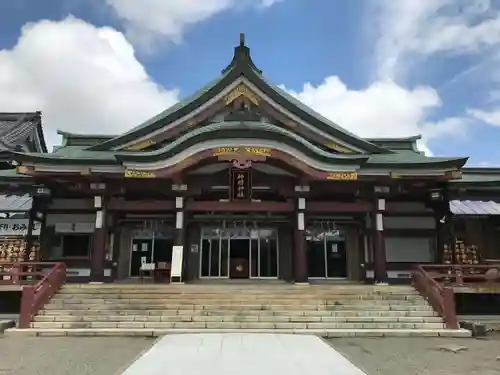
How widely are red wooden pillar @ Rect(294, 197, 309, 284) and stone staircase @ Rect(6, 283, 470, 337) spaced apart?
46.9 inches

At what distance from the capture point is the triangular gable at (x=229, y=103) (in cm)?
1742

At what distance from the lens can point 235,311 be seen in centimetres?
1245

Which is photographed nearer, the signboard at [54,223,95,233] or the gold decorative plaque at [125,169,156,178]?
the gold decorative plaque at [125,169,156,178]

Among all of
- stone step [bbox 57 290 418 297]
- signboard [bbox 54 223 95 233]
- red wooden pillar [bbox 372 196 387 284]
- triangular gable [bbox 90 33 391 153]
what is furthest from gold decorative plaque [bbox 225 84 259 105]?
stone step [bbox 57 290 418 297]

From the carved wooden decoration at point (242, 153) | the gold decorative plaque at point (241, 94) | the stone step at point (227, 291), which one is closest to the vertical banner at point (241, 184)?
the carved wooden decoration at point (242, 153)

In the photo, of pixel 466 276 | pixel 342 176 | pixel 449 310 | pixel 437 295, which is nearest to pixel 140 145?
pixel 342 176

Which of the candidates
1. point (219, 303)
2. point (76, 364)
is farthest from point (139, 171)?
point (76, 364)

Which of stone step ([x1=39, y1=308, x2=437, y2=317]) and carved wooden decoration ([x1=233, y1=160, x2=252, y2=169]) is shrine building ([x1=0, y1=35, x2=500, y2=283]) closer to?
carved wooden decoration ([x1=233, y1=160, x2=252, y2=169])

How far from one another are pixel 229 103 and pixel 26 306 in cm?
1028

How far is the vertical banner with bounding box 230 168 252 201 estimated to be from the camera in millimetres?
16047

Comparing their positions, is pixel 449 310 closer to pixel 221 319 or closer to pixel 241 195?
pixel 221 319

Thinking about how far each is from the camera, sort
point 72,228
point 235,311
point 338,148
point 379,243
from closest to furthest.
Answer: point 235,311 → point 379,243 → point 72,228 → point 338,148

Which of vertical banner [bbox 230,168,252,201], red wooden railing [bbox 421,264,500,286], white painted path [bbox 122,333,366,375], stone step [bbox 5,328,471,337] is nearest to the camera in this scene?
white painted path [bbox 122,333,366,375]

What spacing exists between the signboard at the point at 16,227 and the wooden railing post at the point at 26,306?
624 cm
